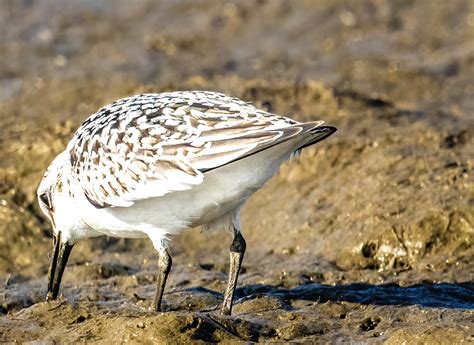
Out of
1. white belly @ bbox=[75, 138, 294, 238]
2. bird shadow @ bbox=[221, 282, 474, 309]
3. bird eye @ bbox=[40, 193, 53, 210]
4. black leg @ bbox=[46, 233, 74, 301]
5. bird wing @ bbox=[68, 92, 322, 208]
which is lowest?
bird shadow @ bbox=[221, 282, 474, 309]

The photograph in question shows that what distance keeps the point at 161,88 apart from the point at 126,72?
1620 millimetres

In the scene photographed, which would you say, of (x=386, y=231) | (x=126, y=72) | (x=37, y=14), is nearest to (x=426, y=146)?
(x=386, y=231)

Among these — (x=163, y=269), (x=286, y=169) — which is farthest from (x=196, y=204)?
(x=286, y=169)

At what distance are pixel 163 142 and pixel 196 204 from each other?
490mm

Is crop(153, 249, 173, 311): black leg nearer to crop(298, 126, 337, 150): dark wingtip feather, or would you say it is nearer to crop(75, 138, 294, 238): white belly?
crop(75, 138, 294, 238): white belly

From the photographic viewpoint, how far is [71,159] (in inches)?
321

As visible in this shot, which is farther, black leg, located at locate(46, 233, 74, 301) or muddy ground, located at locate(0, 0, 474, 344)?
black leg, located at locate(46, 233, 74, 301)

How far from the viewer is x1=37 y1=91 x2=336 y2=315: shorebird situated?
7.15m

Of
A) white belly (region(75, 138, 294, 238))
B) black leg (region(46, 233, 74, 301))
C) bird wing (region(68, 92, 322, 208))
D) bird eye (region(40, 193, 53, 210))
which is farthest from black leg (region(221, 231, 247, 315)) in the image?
bird eye (region(40, 193, 53, 210))

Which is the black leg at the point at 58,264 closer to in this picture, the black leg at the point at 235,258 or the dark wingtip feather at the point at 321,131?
the black leg at the point at 235,258

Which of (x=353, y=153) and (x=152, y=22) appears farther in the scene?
(x=152, y=22)

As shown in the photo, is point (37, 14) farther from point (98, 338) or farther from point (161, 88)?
point (98, 338)

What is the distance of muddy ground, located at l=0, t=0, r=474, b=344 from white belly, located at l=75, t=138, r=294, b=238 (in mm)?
623

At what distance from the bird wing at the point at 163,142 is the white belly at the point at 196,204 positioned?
0.40ft
